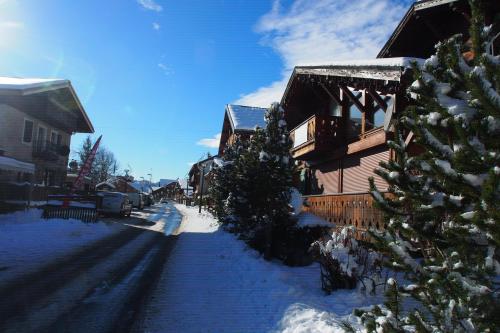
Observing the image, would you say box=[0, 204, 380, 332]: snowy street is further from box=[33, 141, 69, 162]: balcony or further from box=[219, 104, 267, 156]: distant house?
box=[33, 141, 69, 162]: balcony

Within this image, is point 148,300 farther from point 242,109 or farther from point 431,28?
point 242,109

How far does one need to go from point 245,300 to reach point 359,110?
10158mm

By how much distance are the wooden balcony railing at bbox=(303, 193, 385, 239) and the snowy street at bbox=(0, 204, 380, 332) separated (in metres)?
1.65

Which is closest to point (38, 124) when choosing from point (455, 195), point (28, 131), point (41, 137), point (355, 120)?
point (41, 137)

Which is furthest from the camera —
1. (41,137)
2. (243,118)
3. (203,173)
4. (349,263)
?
(203,173)

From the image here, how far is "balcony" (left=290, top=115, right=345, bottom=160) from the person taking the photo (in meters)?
16.1

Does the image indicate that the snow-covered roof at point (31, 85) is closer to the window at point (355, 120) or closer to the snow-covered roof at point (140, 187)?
the window at point (355, 120)

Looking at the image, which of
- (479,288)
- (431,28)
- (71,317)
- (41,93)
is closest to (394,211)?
(479,288)

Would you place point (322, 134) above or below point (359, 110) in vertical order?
below

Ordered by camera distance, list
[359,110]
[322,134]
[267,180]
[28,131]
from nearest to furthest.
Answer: [267,180] → [359,110] → [322,134] → [28,131]

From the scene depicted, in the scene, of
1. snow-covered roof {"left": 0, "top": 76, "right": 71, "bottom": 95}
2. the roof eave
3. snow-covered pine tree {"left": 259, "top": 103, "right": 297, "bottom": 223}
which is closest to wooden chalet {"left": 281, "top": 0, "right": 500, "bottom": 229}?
snow-covered pine tree {"left": 259, "top": 103, "right": 297, "bottom": 223}

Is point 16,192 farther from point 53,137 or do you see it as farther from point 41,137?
point 53,137

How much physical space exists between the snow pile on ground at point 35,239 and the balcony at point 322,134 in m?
8.52

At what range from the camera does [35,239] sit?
13.6 m
